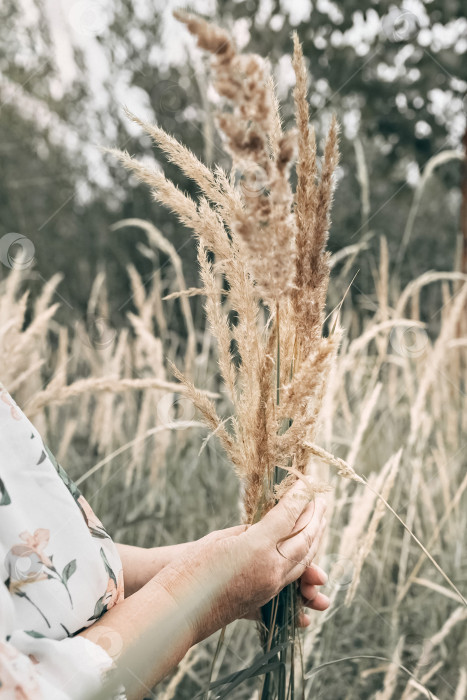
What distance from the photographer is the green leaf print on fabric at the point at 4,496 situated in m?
0.69

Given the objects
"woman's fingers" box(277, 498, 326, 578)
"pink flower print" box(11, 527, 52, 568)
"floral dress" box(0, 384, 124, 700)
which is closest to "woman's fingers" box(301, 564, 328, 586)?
"woman's fingers" box(277, 498, 326, 578)

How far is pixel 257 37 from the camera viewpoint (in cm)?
309

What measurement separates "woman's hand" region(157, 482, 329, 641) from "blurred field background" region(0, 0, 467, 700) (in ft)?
0.48

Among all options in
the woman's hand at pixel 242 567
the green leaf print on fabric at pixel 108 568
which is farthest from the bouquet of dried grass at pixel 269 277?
the green leaf print on fabric at pixel 108 568

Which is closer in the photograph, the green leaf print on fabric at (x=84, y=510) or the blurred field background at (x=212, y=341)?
the green leaf print on fabric at (x=84, y=510)

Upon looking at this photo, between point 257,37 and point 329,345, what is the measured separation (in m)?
2.85

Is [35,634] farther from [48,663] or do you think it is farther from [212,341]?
[212,341]

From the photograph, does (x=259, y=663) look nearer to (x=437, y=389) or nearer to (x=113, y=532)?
(x=113, y=532)

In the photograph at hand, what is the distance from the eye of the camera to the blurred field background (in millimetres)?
1467

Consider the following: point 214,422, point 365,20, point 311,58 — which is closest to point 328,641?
point 214,422

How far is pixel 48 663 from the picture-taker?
2.04ft

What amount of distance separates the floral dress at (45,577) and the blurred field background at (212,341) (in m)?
0.19

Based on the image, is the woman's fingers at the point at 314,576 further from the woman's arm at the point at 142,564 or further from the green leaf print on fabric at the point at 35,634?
the green leaf print on fabric at the point at 35,634

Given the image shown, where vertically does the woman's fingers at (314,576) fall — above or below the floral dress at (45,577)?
below
